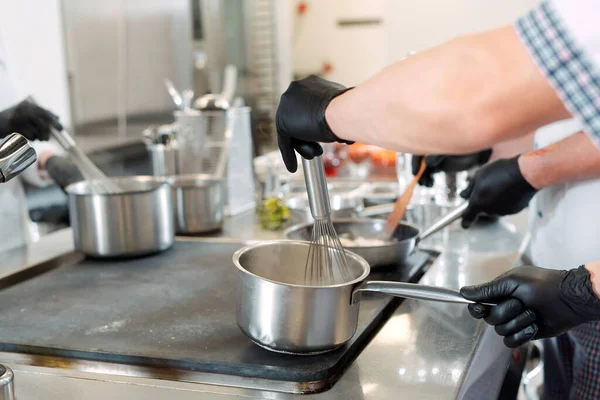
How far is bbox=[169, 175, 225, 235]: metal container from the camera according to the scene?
133 cm

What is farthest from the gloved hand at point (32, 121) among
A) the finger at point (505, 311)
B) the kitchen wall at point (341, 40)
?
the kitchen wall at point (341, 40)

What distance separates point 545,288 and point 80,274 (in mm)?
729

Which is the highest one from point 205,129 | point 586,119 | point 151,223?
point 586,119

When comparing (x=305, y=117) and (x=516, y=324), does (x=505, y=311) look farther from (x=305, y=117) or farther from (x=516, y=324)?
(x=305, y=117)

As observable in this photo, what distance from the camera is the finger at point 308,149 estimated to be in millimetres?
779

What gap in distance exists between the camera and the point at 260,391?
0.69m

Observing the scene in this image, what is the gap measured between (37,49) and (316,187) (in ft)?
5.01

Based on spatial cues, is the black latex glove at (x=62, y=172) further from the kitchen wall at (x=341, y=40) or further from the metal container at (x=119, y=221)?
the kitchen wall at (x=341, y=40)

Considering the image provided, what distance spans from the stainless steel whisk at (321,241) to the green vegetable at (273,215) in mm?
550

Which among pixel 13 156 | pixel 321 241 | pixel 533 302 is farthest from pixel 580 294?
pixel 13 156

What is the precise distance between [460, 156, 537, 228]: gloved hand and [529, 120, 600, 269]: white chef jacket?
0.05 metres

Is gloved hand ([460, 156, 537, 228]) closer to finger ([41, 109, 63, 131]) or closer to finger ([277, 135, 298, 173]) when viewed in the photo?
finger ([277, 135, 298, 173])

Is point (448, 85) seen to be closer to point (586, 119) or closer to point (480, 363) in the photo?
point (586, 119)

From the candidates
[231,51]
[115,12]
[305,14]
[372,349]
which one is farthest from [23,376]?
[305,14]
